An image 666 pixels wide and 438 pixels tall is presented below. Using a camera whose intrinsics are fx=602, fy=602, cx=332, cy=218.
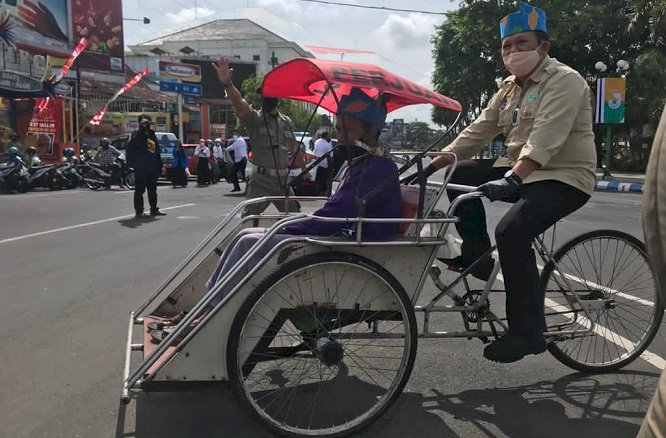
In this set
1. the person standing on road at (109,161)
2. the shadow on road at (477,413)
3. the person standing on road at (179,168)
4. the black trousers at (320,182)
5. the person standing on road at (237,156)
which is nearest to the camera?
the shadow on road at (477,413)

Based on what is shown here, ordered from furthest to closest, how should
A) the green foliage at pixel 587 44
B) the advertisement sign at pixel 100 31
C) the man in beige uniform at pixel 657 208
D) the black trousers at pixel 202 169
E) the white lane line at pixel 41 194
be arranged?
the advertisement sign at pixel 100 31 < the green foliage at pixel 587 44 < the black trousers at pixel 202 169 < the white lane line at pixel 41 194 < the man in beige uniform at pixel 657 208

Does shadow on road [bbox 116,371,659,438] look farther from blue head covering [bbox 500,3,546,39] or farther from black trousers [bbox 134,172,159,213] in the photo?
black trousers [bbox 134,172,159,213]

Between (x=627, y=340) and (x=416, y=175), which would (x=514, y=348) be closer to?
(x=416, y=175)

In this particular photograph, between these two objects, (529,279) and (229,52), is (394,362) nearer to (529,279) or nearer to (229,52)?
(529,279)

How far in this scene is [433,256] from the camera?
10.1 feet

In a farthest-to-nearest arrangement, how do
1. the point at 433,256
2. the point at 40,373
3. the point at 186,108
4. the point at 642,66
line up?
1. the point at 186,108
2. the point at 642,66
3. the point at 40,373
4. the point at 433,256

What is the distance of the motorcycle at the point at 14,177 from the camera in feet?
52.5

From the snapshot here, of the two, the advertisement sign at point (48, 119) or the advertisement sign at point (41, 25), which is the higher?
the advertisement sign at point (41, 25)

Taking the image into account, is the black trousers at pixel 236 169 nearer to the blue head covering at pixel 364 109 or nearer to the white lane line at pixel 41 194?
the white lane line at pixel 41 194

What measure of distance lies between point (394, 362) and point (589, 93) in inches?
72.2

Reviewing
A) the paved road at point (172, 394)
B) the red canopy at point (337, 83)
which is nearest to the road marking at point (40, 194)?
the paved road at point (172, 394)

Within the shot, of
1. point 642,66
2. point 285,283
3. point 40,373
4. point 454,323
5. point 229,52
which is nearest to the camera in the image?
point 285,283

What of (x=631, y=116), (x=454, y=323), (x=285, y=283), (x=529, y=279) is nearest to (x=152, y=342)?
(x=285, y=283)

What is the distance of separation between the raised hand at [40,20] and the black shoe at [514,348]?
3997cm
